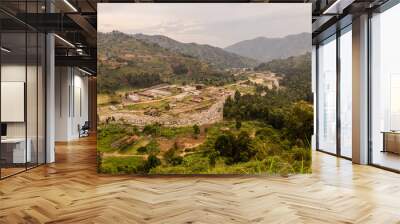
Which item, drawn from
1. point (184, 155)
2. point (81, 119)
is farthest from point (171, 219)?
point (81, 119)

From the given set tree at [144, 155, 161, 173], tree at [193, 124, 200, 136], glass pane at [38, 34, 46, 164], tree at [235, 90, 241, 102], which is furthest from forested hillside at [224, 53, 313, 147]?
glass pane at [38, 34, 46, 164]

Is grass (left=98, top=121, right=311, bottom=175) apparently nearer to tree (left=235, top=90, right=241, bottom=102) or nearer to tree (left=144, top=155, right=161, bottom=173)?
tree (left=144, top=155, right=161, bottom=173)

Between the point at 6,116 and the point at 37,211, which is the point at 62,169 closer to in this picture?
the point at 6,116

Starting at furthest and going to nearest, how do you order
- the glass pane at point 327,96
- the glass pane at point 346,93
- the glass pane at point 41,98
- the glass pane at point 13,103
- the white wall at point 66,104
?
the white wall at point 66,104, the glass pane at point 327,96, the glass pane at point 346,93, the glass pane at point 41,98, the glass pane at point 13,103

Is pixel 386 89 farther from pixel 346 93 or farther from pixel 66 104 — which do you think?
pixel 66 104

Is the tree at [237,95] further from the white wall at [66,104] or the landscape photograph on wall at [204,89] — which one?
the white wall at [66,104]

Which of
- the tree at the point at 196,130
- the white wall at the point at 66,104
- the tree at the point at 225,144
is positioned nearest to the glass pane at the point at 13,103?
the tree at the point at 196,130
